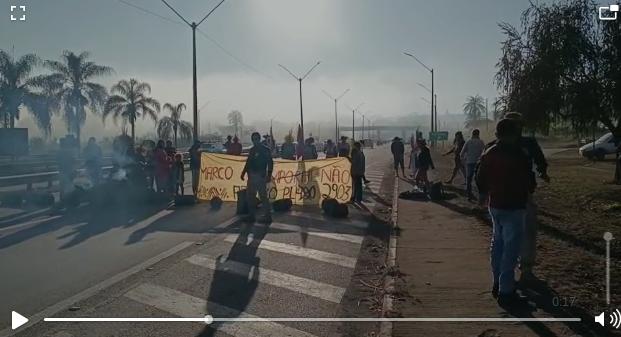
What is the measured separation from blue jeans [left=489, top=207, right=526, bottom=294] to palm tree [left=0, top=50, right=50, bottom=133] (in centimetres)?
3822

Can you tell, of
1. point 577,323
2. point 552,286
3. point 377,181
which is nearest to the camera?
point 577,323

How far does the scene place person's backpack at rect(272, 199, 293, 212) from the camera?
13695 mm

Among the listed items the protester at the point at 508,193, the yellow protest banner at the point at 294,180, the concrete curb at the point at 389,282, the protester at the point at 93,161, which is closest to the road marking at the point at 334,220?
the concrete curb at the point at 389,282

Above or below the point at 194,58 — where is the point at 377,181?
below

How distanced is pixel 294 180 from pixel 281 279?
8.07 metres

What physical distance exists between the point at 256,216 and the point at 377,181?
11.2m

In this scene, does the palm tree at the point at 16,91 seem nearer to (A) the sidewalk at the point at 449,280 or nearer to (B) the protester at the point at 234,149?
(B) the protester at the point at 234,149

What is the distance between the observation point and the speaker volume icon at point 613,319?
5.11 m

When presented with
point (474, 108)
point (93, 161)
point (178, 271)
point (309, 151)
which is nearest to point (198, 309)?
point (178, 271)

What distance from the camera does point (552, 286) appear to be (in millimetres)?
6375

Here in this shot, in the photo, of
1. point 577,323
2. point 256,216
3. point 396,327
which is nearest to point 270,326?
point 396,327

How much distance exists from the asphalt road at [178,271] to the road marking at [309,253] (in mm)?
15

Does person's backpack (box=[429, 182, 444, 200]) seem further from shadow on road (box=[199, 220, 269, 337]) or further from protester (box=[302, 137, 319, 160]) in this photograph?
shadow on road (box=[199, 220, 269, 337])

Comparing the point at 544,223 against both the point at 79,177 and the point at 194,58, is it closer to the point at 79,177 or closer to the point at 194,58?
the point at 79,177
